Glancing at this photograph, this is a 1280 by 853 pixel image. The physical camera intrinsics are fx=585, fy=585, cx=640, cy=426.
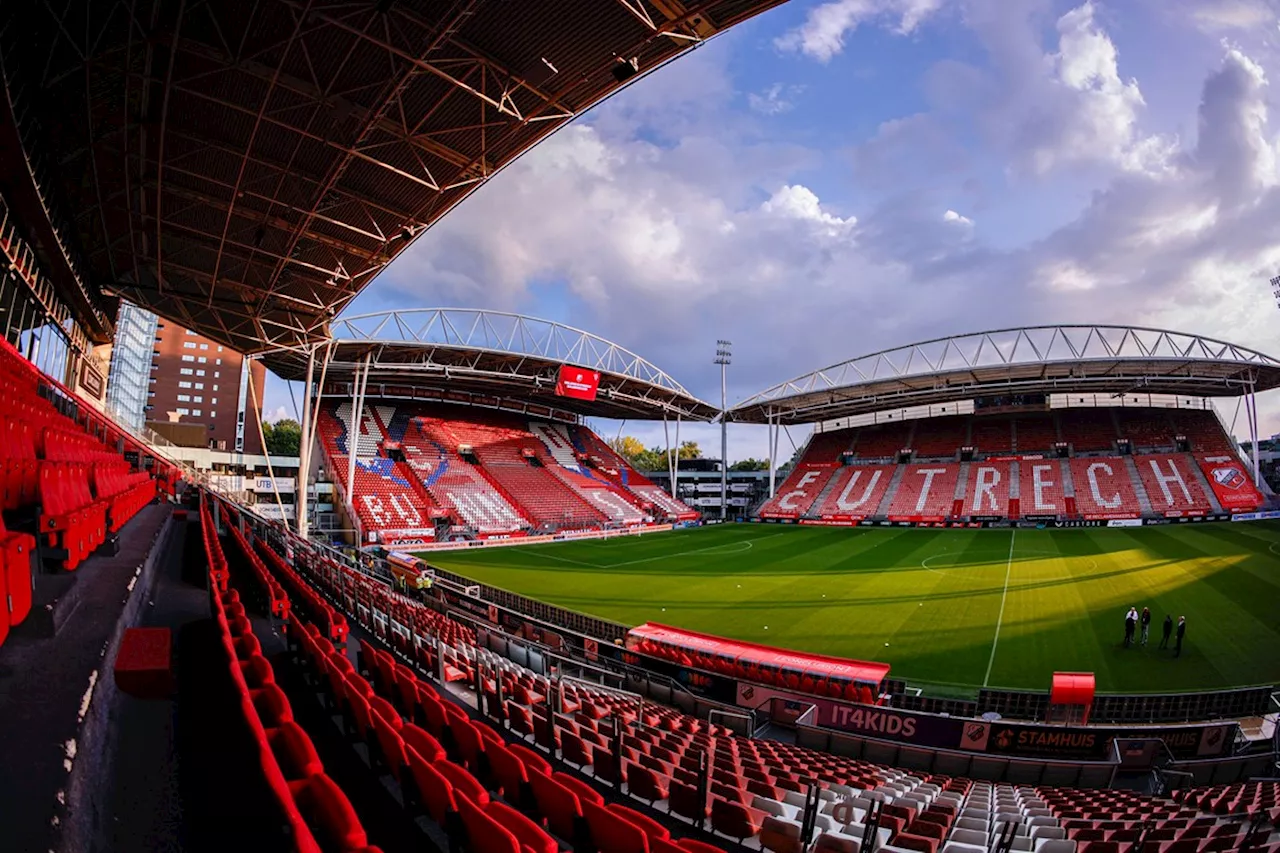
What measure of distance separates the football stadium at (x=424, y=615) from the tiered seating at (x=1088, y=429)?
12.5 meters

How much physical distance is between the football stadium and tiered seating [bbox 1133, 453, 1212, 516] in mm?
4477

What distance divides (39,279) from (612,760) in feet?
66.8

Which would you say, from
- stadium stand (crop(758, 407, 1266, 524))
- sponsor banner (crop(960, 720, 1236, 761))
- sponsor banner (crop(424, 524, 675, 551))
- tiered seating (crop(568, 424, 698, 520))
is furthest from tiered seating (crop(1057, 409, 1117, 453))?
sponsor banner (crop(960, 720, 1236, 761))

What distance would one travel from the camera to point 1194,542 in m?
29.8

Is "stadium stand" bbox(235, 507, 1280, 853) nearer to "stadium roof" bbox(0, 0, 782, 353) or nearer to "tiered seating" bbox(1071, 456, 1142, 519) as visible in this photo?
"stadium roof" bbox(0, 0, 782, 353)

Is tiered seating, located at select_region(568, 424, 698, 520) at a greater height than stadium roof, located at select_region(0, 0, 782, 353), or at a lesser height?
lesser

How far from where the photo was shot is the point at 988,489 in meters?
44.2

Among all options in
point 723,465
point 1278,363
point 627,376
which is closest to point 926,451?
point 723,465

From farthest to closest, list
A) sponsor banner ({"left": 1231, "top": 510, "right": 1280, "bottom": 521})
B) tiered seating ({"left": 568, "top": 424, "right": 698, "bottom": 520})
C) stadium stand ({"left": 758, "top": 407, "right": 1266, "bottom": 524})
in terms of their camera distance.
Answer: tiered seating ({"left": 568, "top": 424, "right": 698, "bottom": 520})
stadium stand ({"left": 758, "top": 407, "right": 1266, "bottom": 524})
sponsor banner ({"left": 1231, "top": 510, "right": 1280, "bottom": 521})

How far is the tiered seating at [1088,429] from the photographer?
1794 inches

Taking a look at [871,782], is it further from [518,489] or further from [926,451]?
[926,451]

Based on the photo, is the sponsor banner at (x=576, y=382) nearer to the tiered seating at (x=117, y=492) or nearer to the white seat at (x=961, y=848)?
the tiered seating at (x=117, y=492)

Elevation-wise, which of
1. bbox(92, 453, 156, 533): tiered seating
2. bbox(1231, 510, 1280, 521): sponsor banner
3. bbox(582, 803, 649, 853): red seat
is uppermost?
bbox(92, 453, 156, 533): tiered seating

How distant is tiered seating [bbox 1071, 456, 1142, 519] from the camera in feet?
127
